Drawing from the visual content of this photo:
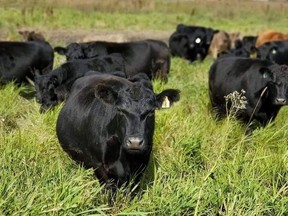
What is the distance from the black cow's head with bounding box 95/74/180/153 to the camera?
12.0 ft

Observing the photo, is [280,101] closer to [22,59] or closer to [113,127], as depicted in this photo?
[113,127]

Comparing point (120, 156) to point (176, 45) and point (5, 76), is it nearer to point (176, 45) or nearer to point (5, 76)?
point (5, 76)

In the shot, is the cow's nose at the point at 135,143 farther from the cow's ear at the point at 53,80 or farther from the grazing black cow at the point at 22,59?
the grazing black cow at the point at 22,59

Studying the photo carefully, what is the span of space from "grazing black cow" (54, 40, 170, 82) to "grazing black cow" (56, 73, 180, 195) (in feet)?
15.0

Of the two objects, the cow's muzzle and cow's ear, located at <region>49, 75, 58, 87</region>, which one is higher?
the cow's muzzle

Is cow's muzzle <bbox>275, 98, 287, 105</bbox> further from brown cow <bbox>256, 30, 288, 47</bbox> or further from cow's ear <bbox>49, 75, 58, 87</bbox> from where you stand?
brown cow <bbox>256, 30, 288, 47</bbox>

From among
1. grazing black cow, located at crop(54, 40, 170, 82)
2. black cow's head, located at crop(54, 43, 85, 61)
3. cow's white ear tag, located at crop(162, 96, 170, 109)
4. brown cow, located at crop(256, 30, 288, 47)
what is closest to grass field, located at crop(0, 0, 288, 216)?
cow's white ear tag, located at crop(162, 96, 170, 109)

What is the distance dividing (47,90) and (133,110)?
12.2 ft

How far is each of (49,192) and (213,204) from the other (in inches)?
51.6

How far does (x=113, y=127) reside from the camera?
164 inches

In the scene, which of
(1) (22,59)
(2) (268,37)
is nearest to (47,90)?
(1) (22,59)

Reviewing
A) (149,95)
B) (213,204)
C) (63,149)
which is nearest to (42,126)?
(63,149)

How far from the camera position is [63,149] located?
508 centimetres

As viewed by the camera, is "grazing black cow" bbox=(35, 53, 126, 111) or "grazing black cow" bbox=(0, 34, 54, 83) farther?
"grazing black cow" bbox=(0, 34, 54, 83)
